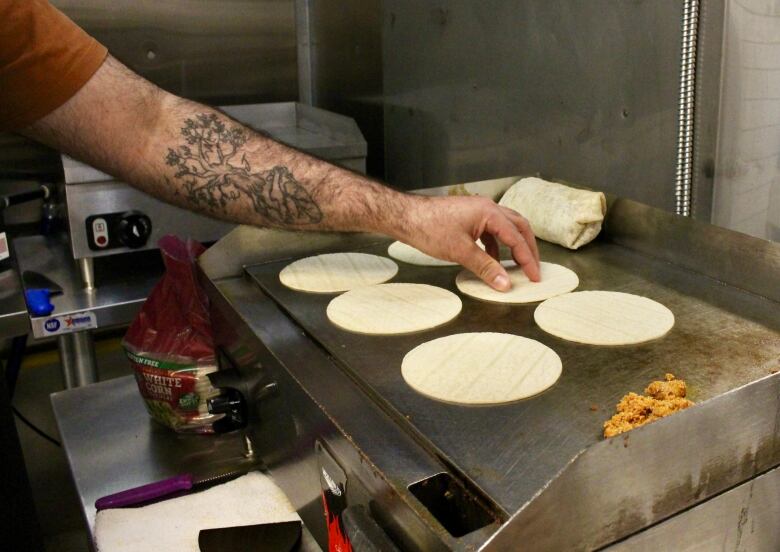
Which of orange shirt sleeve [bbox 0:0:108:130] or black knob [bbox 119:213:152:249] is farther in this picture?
black knob [bbox 119:213:152:249]

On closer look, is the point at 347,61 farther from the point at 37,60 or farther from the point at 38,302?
the point at 37,60

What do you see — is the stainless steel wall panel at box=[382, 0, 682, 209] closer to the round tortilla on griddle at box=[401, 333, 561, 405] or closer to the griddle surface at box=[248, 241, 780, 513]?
the griddle surface at box=[248, 241, 780, 513]

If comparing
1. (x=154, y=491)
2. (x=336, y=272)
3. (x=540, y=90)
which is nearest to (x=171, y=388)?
(x=154, y=491)

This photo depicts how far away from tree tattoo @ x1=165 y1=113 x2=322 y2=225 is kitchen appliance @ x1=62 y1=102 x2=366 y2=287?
0.38m

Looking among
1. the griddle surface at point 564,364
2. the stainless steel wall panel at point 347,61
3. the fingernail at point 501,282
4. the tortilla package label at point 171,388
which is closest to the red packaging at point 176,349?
the tortilla package label at point 171,388

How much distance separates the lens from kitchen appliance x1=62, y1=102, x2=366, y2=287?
1908mm

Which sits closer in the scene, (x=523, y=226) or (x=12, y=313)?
(x=523, y=226)

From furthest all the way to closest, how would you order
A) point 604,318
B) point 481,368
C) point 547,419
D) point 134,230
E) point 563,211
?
point 134,230
point 563,211
point 604,318
point 481,368
point 547,419

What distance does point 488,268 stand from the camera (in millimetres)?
1347

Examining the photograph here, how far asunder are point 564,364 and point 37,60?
1.00m

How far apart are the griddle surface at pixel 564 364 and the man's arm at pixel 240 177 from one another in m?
0.13

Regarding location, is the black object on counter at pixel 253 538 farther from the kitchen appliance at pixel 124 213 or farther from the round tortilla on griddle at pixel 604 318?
the kitchen appliance at pixel 124 213

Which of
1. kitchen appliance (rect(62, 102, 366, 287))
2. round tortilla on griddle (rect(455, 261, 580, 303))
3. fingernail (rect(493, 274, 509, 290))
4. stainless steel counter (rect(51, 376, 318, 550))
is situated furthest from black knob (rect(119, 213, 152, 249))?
fingernail (rect(493, 274, 509, 290))

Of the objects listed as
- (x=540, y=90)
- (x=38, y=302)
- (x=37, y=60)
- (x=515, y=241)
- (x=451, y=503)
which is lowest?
(x=38, y=302)
